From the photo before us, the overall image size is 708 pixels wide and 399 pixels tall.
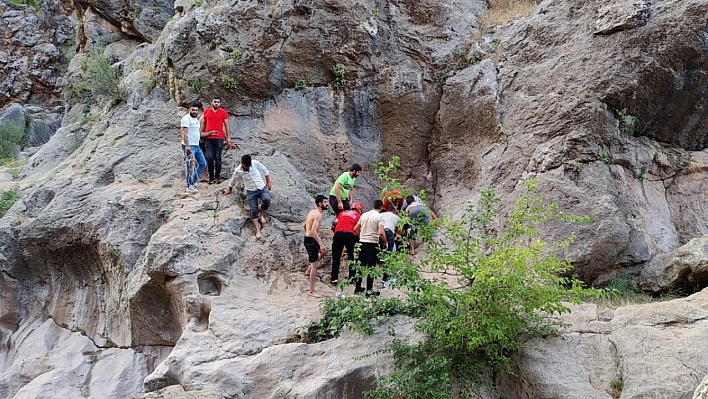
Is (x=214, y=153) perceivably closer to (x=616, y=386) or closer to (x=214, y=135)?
(x=214, y=135)

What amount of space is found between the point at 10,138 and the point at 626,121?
62.4 ft

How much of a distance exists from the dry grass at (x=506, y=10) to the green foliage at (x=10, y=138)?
14.8 meters

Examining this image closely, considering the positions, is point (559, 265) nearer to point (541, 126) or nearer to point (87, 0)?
point (541, 126)

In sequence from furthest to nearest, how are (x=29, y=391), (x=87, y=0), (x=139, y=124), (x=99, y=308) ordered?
(x=87, y=0), (x=139, y=124), (x=99, y=308), (x=29, y=391)

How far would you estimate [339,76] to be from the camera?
1223cm

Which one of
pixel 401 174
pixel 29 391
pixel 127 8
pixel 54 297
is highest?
pixel 127 8

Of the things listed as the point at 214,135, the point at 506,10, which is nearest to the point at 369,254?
the point at 214,135

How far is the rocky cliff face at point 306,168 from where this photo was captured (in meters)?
8.28

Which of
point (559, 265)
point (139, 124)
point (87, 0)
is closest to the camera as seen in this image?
point (559, 265)

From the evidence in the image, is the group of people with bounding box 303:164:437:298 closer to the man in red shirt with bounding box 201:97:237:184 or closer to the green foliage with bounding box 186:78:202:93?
the man in red shirt with bounding box 201:97:237:184

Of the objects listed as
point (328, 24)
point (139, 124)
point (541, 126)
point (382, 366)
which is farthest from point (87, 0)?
point (382, 366)

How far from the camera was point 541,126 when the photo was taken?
1073 centimetres

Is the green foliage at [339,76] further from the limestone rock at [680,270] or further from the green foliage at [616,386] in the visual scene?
the green foliage at [616,386]

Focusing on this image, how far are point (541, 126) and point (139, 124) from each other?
7553 mm
